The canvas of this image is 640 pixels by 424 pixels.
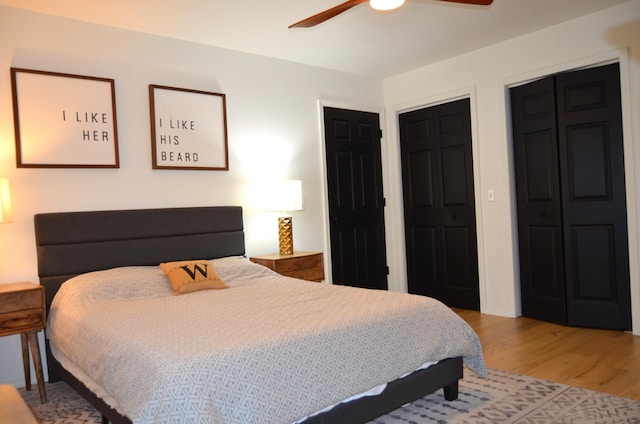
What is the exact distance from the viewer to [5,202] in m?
2.95

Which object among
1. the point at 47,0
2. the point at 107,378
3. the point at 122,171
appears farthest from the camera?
the point at 122,171

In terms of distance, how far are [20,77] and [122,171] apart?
887 mm

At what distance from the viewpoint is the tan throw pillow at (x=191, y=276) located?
3213 mm

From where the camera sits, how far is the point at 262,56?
4.48m

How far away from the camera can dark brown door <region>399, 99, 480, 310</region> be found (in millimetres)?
4855

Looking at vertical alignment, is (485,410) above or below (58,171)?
below

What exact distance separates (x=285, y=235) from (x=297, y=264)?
1.01ft

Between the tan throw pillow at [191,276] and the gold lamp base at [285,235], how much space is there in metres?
0.98

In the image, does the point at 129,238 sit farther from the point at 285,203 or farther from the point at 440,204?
the point at 440,204

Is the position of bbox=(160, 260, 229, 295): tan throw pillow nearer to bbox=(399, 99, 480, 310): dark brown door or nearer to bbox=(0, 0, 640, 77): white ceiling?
bbox=(0, 0, 640, 77): white ceiling

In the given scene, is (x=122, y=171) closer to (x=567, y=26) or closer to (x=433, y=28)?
(x=433, y=28)

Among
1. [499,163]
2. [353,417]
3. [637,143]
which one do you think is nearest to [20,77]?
[353,417]

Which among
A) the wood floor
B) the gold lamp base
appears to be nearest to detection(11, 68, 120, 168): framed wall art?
the gold lamp base

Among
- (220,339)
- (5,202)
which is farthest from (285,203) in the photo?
(220,339)
